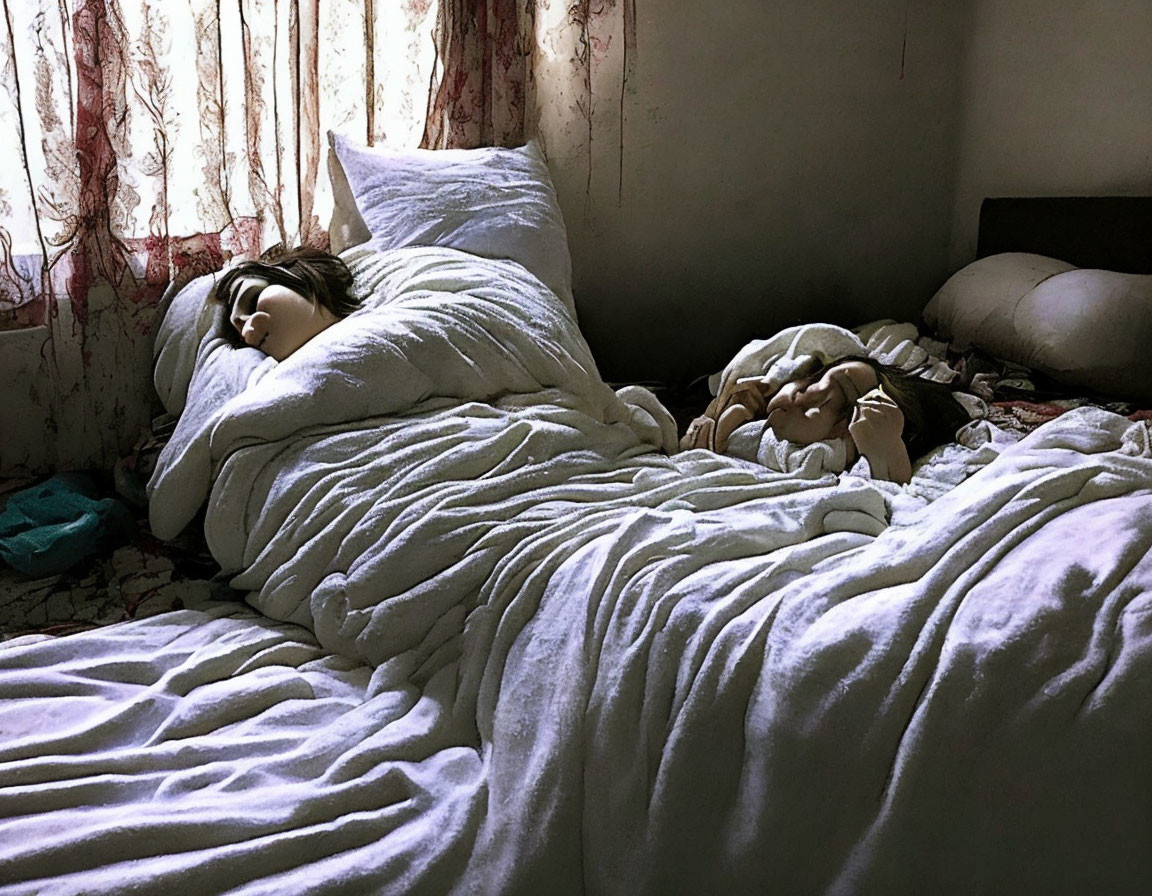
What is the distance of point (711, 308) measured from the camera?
284 cm

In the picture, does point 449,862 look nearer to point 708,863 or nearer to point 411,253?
point 708,863

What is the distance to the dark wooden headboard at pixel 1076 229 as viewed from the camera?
2455 mm

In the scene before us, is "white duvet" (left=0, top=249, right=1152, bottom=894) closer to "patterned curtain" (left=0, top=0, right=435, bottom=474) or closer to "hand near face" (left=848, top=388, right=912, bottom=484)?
"hand near face" (left=848, top=388, right=912, bottom=484)

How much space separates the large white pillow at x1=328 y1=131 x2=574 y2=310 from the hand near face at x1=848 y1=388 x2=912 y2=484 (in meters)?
0.79

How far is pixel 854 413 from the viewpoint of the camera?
64.6 inches

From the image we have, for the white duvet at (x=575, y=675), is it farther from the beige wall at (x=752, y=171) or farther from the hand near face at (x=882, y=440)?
the beige wall at (x=752, y=171)

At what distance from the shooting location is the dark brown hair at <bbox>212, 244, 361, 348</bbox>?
1753mm

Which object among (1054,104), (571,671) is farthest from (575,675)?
(1054,104)

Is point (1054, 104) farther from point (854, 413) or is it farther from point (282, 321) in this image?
point (282, 321)

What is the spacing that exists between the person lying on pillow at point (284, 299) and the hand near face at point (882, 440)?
3.04ft

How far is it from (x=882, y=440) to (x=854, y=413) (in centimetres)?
7

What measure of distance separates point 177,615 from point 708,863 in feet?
2.88

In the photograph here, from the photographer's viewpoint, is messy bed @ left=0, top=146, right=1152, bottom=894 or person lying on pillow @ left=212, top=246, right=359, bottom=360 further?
person lying on pillow @ left=212, top=246, right=359, bottom=360

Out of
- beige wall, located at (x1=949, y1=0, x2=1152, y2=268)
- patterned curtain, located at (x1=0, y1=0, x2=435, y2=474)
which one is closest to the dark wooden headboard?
beige wall, located at (x1=949, y1=0, x2=1152, y2=268)
